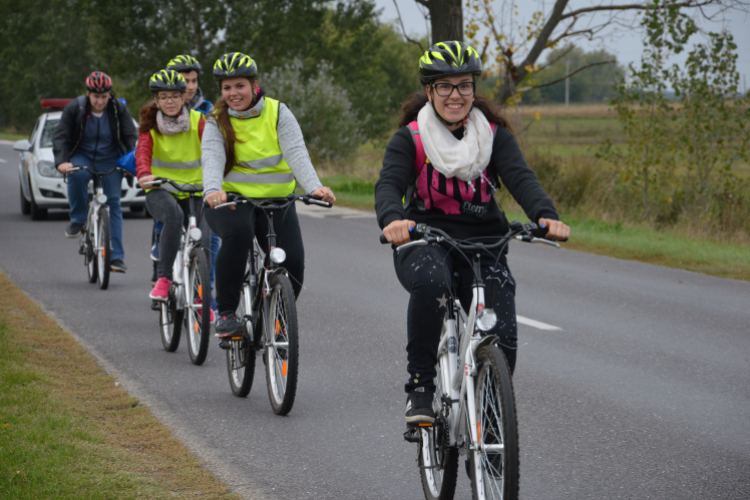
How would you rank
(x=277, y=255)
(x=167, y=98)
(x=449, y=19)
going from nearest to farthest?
(x=277, y=255) → (x=167, y=98) → (x=449, y=19)

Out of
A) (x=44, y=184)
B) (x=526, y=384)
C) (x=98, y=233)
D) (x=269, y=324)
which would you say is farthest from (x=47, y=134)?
(x=526, y=384)

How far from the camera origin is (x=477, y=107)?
13.7 ft

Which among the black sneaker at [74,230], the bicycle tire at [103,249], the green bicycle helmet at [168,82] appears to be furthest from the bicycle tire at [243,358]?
the black sneaker at [74,230]

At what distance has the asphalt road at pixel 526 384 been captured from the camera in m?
4.46

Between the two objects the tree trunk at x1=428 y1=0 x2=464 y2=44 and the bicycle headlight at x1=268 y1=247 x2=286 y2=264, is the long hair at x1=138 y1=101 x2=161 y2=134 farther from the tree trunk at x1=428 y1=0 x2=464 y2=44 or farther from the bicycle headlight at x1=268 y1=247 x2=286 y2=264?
the tree trunk at x1=428 y1=0 x2=464 y2=44

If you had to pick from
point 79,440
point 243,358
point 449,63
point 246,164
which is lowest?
point 79,440

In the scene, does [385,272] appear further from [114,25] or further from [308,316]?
[114,25]

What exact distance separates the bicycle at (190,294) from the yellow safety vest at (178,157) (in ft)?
0.65

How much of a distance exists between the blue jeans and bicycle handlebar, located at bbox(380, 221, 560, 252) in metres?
6.61

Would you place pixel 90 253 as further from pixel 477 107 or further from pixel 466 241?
pixel 466 241

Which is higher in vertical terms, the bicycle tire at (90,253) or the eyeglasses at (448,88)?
the eyeglasses at (448,88)

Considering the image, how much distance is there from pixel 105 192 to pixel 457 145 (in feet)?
22.3

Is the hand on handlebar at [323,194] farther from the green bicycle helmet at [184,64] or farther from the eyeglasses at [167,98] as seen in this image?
the green bicycle helmet at [184,64]

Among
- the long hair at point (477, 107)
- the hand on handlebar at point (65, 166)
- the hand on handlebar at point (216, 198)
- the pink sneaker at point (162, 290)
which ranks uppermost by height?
the long hair at point (477, 107)
